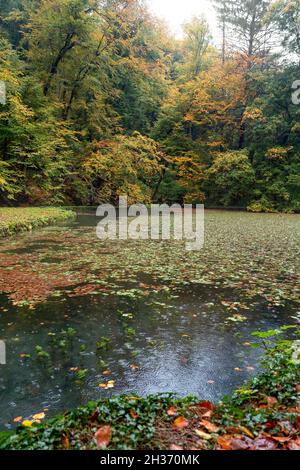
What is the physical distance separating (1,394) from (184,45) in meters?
37.8

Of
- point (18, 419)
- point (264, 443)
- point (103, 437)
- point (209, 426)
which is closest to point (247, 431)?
point (264, 443)

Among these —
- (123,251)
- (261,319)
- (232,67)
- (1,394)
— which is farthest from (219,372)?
(232,67)

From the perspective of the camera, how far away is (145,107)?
32.3 meters

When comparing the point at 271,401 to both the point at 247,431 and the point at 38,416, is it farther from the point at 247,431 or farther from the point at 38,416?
the point at 38,416

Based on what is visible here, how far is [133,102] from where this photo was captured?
32250 millimetres

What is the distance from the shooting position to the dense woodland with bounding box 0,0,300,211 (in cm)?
1961

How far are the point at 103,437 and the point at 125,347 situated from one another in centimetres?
181

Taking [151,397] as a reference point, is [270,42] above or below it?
above

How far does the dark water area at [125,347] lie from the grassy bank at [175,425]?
1.46 feet

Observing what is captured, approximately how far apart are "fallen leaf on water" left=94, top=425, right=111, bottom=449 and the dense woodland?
15501 millimetres

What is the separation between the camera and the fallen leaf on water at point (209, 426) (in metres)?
2.08

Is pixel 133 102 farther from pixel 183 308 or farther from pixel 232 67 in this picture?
pixel 183 308

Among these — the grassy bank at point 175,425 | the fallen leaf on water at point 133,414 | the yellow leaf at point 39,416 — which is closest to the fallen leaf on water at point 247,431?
the grassy bank at point 175,425

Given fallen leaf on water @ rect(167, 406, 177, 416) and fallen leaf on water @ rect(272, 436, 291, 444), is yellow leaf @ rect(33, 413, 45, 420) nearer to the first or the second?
fallen leaf on water @ rect(167, 406, 177, 416)
